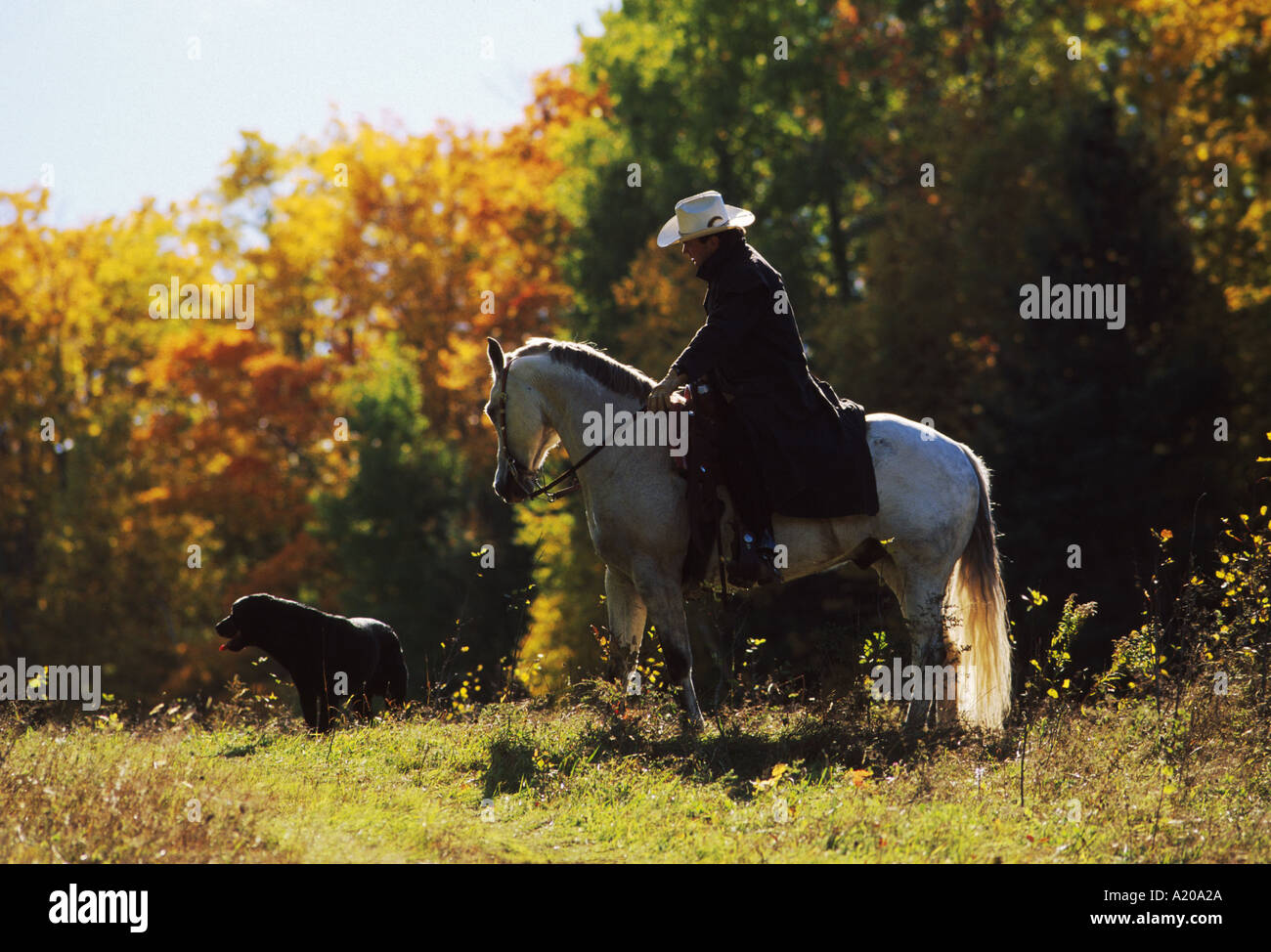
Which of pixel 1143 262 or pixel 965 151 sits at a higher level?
pixel 965 151

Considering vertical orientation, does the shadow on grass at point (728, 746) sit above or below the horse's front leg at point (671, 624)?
below

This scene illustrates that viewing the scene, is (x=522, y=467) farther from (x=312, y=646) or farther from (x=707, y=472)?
(x=312, y=646)

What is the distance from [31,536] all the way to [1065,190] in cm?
3006

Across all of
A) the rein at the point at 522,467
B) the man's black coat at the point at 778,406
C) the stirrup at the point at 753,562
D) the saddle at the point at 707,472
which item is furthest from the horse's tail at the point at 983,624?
the rein at the point at 522,467

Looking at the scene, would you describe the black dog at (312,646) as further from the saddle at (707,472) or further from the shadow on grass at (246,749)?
the saddle at (707,472)

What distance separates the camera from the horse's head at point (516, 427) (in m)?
8.39

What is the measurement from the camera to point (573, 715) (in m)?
8.62

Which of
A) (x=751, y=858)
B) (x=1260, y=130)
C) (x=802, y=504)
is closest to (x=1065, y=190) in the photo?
(x=1260, y=130)

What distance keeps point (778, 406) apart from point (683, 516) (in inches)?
38.3

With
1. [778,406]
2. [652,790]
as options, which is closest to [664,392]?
[778,406]

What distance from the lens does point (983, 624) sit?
8586mm

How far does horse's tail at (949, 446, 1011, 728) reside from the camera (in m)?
8.27

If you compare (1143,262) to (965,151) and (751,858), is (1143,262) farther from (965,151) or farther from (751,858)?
(751,858)

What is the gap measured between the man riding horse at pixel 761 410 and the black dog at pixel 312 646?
310 cm
